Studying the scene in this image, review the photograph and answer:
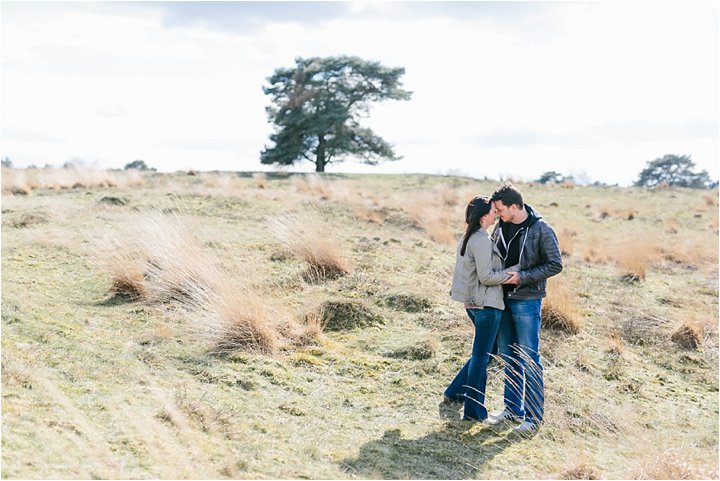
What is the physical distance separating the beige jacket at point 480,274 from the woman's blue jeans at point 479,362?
0.36 feet

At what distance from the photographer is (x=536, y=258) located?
222 inches

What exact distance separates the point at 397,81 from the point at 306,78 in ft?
15.8

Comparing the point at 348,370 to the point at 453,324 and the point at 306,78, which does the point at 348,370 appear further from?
the point at 306,78

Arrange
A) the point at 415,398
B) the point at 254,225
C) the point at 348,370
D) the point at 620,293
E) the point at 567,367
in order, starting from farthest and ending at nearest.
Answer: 1. the point at 254,225
2. the point at 620,293
3. the point at 567,367
4. the point at 348,370
5. the point at 415,398

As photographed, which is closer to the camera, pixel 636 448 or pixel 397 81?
pixel 636 448

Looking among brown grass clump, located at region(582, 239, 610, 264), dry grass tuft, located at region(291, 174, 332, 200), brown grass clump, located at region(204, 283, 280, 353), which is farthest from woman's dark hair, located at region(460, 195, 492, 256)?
dry grass tuft, located at region(291, 174, 332, 200)

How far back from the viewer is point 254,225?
13.5m

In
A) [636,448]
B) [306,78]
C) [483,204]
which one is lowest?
[636,448]

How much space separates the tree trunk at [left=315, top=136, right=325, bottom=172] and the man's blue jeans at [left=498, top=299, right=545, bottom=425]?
31.6 meters

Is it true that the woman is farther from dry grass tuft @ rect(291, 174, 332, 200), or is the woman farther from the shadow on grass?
dry grass tuft @ rect(291, 174, 332, 200)

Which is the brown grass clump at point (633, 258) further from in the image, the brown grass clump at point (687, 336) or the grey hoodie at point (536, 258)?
the grey hoodie at point (536, 258)

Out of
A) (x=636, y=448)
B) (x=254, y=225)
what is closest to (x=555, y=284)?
(x=636, y=448)

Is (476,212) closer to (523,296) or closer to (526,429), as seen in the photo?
(523,296)

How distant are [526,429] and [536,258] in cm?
144
